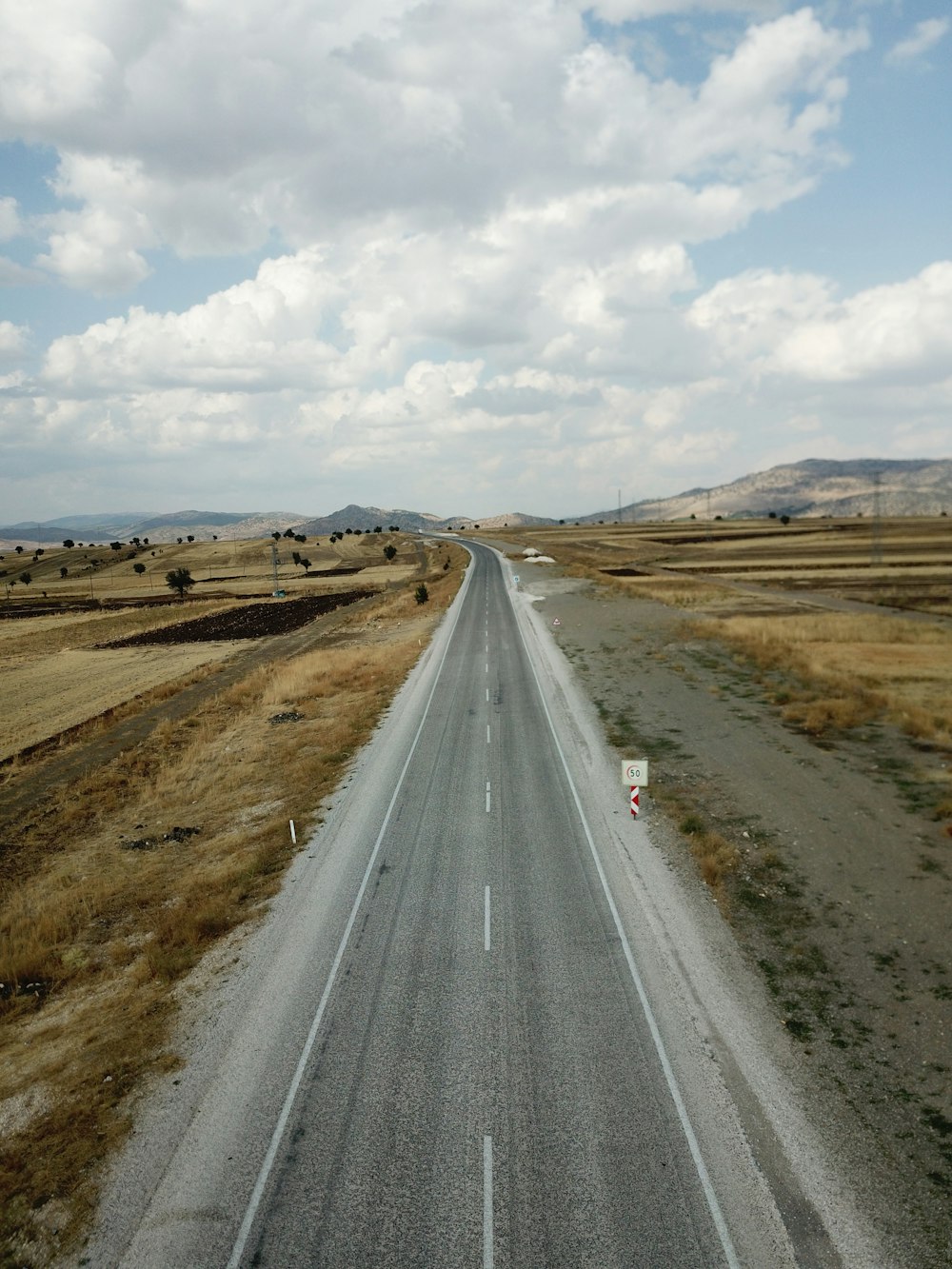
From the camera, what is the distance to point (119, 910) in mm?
17031

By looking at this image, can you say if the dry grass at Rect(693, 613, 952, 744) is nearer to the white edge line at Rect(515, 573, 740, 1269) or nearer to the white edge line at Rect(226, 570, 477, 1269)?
the white edge line at Rect(515, 573, 740, 1269)

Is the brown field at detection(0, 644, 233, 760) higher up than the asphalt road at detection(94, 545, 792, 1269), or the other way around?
the brown field at detection(0, 644, 233, 760)

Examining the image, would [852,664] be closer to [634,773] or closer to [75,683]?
[634,773]

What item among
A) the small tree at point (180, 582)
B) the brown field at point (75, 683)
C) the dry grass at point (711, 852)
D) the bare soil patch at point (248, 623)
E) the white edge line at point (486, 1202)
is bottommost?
the white edge line at point (486, 1202)

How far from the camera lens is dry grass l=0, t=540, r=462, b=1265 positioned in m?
10.2

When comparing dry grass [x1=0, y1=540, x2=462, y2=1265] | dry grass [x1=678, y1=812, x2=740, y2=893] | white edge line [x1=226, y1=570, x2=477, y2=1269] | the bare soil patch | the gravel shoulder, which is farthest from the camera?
the bare soil patch

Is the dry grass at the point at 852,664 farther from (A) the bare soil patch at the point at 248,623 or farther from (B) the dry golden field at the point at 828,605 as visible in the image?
(A) the bare soil patch at the point at 248,623

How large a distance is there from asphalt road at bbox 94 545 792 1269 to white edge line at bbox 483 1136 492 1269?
29 mm

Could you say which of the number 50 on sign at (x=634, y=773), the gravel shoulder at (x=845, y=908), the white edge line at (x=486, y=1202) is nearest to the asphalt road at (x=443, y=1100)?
the white edge line at (x=486, y=1202)

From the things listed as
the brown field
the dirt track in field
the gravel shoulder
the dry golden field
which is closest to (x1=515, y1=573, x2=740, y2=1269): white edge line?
the gravel shoulder

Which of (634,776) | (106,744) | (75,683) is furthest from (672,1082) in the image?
(75,683)

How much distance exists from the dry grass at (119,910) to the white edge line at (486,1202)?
553 cm

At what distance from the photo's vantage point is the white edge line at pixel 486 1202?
27.9 feet

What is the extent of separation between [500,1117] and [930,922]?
36.0ft
